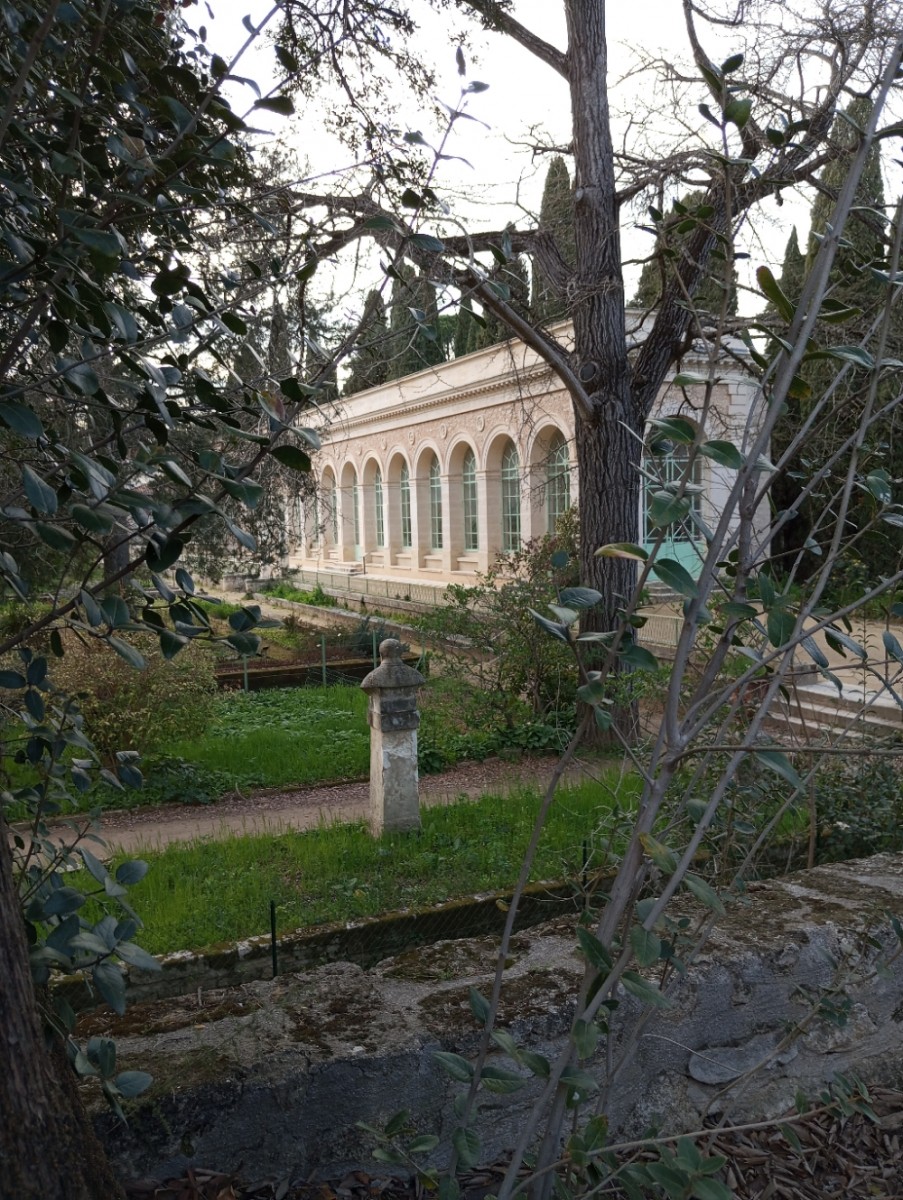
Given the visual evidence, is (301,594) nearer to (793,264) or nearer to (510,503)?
(510,503)

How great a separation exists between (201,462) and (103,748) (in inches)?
322

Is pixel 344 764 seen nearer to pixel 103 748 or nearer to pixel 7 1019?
pixel 103 748

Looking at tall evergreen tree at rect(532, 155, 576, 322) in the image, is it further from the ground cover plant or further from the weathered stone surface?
the ground cover plant

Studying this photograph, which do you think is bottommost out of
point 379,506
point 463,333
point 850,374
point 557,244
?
point 850,374

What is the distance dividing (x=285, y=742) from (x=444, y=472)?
18.1 metres

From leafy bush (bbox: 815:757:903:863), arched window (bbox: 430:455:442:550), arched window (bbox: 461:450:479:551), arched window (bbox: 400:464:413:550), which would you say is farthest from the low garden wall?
arched window (bbox: 400:464:413:550)

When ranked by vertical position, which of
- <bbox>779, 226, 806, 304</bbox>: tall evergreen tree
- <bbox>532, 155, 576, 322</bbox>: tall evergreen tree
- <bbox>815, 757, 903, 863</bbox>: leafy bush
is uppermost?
<bbox>779, 226, 806, 304</bbox>: tall evergreen tree

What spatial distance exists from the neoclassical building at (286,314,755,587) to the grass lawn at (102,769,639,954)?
38.1 feet

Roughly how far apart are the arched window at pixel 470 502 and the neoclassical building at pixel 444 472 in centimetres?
Result: 3

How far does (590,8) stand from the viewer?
8711mm

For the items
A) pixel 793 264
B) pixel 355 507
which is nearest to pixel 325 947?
pixel 793 264

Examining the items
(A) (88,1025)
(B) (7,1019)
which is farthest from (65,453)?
(A) (88,1025)

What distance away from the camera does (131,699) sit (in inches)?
351

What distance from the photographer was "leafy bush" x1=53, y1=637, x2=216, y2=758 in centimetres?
872
